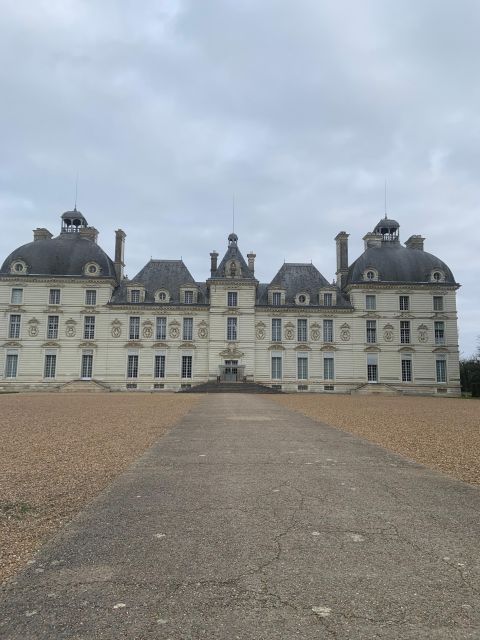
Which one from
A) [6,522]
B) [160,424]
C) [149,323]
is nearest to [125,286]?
[149,323]

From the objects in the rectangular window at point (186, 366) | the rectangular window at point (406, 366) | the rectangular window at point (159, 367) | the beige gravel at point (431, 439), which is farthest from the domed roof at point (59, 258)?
the beige gravel at point (431, 439)

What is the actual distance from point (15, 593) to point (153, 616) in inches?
38.7

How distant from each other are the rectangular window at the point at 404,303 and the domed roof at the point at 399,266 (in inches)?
63.9

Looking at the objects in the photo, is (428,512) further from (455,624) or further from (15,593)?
(15,593)

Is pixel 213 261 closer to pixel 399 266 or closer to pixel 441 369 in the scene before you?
pixel 399 266

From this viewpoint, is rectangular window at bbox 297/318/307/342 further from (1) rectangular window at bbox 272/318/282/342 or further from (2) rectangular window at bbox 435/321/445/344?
(2) rectangular window at bbox 435/321/445/344

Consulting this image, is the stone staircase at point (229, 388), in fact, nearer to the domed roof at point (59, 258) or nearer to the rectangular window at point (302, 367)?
the rectangular window at point (302, 367)

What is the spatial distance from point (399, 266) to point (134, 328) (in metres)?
26.0

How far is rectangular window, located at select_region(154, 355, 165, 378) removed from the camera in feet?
150

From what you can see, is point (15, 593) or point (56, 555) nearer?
point (15, 593)

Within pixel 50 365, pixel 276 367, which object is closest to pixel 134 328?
pixel 50 365

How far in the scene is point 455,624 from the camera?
109 inches

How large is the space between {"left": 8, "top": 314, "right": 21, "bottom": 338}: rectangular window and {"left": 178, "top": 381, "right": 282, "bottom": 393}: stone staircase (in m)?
16.6

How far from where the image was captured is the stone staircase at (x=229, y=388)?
41.1 m
